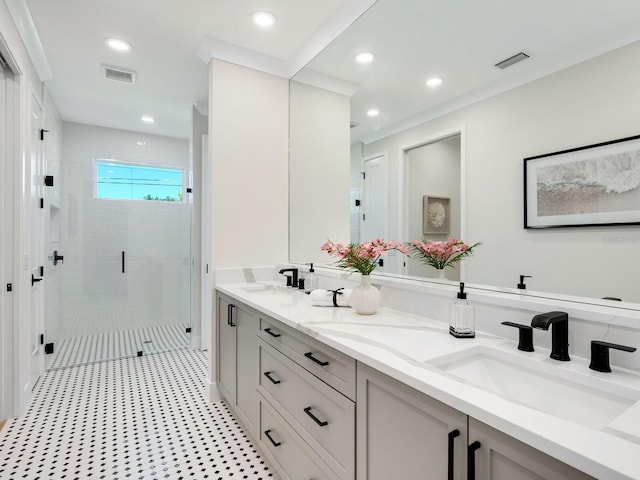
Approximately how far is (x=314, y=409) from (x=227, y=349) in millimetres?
1158

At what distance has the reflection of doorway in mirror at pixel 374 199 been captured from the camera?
2.08m

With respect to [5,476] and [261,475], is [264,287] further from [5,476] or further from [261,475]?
[5,476]

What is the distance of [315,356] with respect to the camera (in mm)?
1389

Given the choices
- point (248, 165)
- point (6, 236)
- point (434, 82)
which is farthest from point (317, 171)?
point (6, 236)

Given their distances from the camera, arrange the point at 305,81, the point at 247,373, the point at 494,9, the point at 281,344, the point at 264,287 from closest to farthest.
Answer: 1. the point at 494,9
2. the point at 281,344
3. the point at 247,373
4. the point at 264,287
5. the point at 305,81

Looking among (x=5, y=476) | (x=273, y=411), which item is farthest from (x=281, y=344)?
(x=5, y=476)

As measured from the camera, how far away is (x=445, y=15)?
175cm

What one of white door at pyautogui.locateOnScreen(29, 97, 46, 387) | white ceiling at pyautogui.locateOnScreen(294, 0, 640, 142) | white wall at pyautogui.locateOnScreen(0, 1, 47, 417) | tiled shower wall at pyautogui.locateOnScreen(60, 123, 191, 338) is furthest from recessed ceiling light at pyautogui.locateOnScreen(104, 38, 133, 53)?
tiled shower wall at pyautogui.locateOnScreen(60, 123, 191, 338)

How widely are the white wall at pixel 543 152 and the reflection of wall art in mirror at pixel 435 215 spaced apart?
0.11 meters

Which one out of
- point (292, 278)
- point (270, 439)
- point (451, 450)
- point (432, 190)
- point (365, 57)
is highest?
point (365, 57)

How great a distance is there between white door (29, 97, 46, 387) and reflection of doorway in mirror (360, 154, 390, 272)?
2.41 m

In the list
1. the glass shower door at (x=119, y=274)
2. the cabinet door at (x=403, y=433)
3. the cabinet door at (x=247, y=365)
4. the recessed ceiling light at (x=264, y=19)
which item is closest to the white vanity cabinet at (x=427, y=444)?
the cabinet door at (x=403, y=433)

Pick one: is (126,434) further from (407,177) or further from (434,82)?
(434,82)

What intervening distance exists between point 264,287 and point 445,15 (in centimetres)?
197
